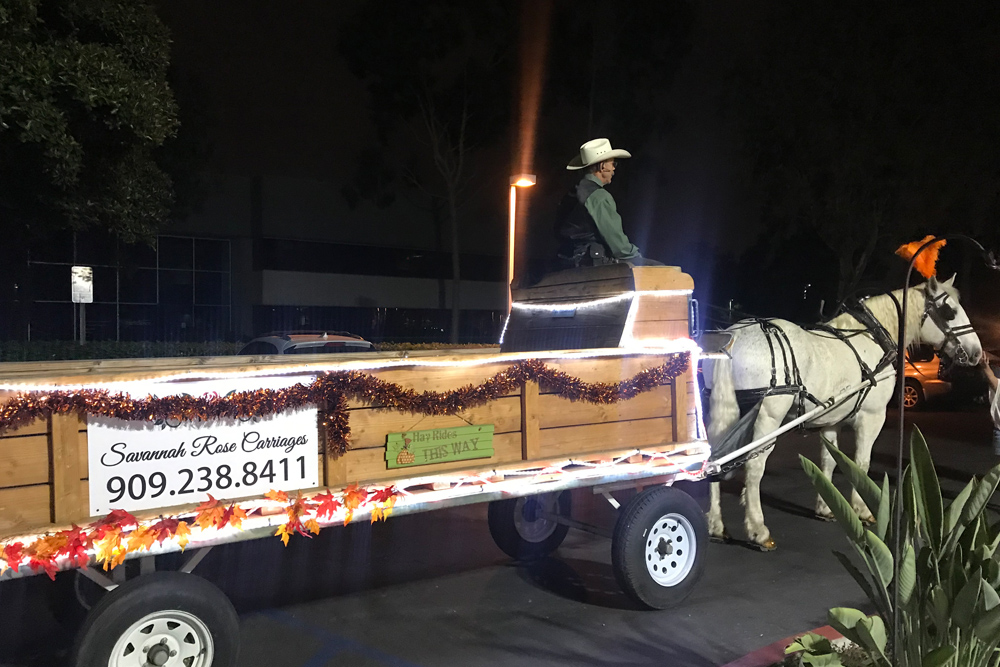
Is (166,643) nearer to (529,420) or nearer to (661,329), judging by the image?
(529,420)

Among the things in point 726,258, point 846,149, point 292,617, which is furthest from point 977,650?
point 726,258

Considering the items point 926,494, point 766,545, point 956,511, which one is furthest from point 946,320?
point 926,494

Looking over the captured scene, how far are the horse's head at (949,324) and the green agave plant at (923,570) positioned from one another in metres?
4.90

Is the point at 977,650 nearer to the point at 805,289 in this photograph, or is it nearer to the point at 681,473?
the point at 681,473

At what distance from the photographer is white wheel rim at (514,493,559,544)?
5.80 m

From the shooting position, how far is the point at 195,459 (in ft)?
10.9

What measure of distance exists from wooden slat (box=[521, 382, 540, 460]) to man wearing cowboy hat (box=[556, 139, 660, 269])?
1335mm

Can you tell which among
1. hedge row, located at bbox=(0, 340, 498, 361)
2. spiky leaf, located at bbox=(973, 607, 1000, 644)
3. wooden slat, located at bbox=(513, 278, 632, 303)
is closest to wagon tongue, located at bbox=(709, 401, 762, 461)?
wooden slat, located at bbox=(513, 278, 632, 303)

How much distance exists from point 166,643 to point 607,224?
360 centimetres

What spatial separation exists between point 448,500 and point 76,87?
822cm

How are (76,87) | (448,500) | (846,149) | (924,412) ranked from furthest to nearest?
(846,149), (924,412), (76,87), (448,500)

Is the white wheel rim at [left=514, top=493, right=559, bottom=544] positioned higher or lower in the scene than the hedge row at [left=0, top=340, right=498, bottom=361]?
lower

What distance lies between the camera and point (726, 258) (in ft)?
140

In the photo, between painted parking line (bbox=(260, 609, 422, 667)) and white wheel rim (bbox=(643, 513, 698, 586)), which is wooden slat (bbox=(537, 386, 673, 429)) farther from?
painted parking line (bbox=(260, 609, 422, 667))
